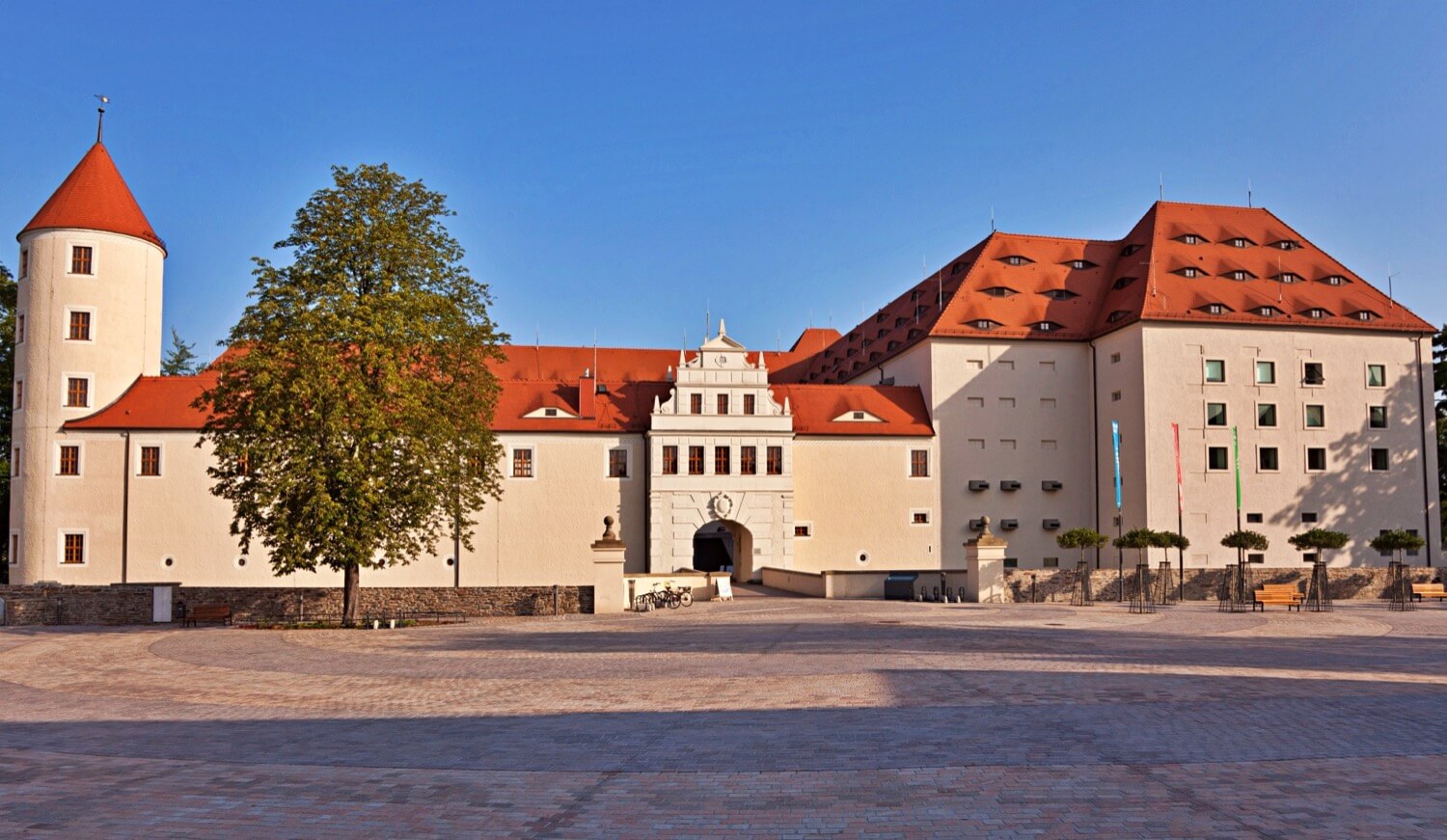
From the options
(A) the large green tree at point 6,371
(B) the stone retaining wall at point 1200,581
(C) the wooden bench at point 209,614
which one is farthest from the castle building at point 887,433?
(C) the wooden bench at point 209,614

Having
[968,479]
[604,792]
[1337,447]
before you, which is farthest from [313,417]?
[1337,447]

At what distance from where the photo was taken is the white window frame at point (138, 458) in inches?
1863

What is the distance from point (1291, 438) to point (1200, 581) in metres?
13.2

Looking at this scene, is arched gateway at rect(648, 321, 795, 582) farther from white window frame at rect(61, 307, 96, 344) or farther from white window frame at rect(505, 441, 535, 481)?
white window frame at rect(61, 307, 96, 344)

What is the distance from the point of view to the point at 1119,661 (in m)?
19.4

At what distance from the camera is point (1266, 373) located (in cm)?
5206

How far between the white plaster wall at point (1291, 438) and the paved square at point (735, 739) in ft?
91.3

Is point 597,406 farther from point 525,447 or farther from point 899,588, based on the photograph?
point 899,588

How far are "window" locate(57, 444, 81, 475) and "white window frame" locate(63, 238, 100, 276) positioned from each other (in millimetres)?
7055

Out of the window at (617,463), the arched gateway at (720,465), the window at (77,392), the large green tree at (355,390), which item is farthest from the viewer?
the window at (617,463)

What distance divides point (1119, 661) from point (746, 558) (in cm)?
3181


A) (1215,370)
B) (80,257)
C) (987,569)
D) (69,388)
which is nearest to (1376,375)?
(1215,370)

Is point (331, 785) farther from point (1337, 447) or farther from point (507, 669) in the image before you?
point (1337, 447)

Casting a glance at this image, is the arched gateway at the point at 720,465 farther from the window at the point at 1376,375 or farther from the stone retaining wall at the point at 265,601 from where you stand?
the window at the point at 1376,375
